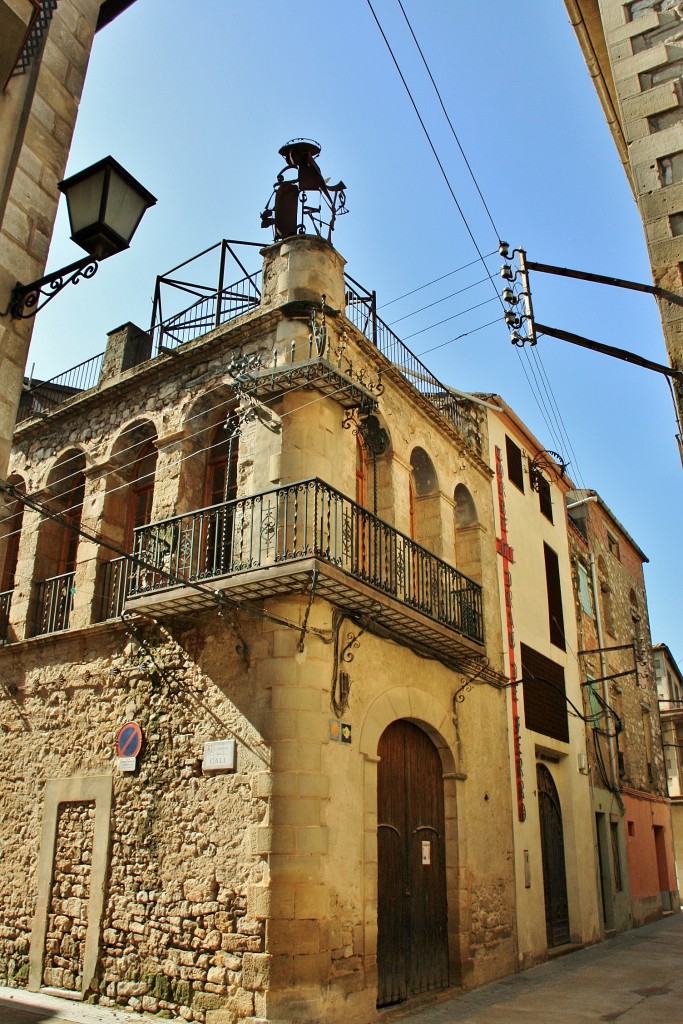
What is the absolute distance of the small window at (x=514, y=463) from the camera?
14.9 metres

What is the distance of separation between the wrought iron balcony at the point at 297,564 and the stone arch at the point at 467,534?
178cm

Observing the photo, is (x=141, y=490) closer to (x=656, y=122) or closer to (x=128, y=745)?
(x=128, y=745)

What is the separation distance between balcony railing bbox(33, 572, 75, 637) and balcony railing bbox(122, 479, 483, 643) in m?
0.79

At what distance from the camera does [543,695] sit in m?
14.0

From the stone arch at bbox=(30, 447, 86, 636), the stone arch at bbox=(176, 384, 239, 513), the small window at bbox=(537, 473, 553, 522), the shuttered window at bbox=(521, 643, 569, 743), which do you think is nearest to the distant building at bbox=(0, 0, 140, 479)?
the stone arch at bbox=(176, 384, 239, 513)

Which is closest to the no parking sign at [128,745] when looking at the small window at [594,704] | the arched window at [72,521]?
the arched window at [72,521]

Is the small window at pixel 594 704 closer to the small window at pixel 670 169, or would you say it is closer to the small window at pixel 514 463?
the small window at pixel 514 463

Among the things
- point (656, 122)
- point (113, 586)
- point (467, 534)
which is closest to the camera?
point (656, 122)

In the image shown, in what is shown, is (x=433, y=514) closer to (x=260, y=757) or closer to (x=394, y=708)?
(x=394, y=708)

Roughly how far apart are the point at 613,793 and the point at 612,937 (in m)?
2.76

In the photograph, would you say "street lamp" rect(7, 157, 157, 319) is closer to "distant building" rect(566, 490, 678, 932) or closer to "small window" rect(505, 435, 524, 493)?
"small window" rect(505, 435, 524, 493)

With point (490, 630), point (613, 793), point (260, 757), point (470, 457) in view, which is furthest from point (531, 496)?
point (260, 757)

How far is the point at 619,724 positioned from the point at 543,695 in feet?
16.2

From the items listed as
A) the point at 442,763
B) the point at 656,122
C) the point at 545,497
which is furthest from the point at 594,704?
the point at 656,122
